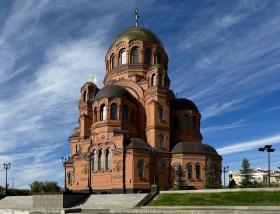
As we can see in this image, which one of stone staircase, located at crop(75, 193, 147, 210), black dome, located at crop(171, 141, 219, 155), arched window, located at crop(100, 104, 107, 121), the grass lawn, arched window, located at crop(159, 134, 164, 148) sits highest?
arched window, located at crop(100, 104, 107, 121)

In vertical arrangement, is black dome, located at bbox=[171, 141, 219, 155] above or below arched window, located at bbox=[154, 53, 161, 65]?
below

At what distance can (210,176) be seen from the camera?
4175cm

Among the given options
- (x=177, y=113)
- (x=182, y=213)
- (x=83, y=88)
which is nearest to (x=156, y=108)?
(x=177, y=113)

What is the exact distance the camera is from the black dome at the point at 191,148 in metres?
44.2

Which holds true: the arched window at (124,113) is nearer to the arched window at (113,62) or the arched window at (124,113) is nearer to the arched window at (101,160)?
the arched window at (101,160)

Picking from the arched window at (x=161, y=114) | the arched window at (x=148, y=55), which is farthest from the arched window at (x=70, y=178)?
the arched window at (x=148, y=55)

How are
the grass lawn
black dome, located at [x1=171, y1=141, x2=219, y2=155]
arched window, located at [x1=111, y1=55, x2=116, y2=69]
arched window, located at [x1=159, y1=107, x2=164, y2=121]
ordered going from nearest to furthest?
1. the grass lawn
2. black dome, located at [x1=171, y1=141, x2=219, y2=155]
3. arched window, located at [x1=159, y1=107, x2=164, y2=121]
4. arched window, located at [x1=111, y1=55, x2=116, y2=69]

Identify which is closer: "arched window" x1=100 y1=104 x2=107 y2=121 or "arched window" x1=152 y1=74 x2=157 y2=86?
"arched window" x1=100 y1=104 x2=107 y2=121

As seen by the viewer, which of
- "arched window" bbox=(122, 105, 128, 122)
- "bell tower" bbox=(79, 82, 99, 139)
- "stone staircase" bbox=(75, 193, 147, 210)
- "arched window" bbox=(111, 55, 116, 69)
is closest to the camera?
"stone staircase" bbox=(75, 193, 147, 210)

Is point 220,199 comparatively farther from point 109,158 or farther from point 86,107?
point 86,107

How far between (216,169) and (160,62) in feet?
53.0

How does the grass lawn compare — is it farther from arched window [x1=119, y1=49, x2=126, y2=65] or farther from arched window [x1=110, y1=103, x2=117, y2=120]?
arched window [x1=119, y1=49, x2=126, y2=65]

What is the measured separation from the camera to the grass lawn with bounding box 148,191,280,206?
2822 cm

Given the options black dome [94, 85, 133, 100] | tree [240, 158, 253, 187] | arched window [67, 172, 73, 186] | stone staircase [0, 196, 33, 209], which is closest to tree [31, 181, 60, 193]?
arched window [67, 172, 73, 186]
